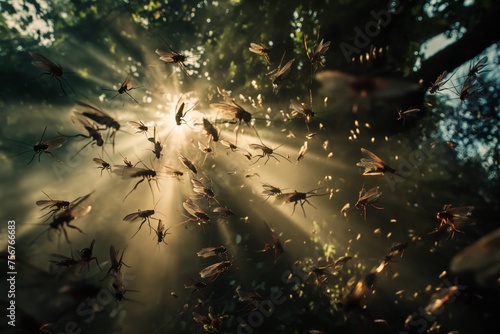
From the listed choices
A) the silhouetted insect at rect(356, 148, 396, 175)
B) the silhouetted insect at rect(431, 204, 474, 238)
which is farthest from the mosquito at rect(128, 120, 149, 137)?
the silhouetted insect at rect(431, 204, 474, 238)

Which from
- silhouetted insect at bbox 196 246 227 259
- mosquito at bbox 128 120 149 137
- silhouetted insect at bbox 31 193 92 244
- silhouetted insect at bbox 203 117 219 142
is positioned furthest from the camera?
silhouetted insect at bbox 196 246 227 259

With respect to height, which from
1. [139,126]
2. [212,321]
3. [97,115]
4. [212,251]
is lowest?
[212,321]

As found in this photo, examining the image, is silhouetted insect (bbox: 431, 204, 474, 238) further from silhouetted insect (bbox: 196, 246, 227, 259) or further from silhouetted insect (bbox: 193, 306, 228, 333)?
silhouetted insect (bbox: 193, 306, 228, 333)

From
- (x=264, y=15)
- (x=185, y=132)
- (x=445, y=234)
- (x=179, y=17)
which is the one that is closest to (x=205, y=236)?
(x=185, y=132)

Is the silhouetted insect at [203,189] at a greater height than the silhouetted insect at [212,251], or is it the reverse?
the silhouetted insect at [203,189]

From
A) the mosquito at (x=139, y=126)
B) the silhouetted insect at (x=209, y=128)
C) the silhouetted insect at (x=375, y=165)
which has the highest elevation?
the mosquito at (x=139, y=126)

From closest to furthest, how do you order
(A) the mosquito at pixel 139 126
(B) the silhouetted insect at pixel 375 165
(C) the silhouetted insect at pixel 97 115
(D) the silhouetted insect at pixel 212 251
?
(C) the silhouetted insect at pixel 97 115 → (B) the silhouetted insect at pixel 375 165 → (A) the mosquito at pixel 139 126 → (D) the silhouetted insect at pixel 212 251

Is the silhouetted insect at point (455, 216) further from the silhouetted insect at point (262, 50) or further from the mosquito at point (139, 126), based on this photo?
the mosquito at point (139, 126)

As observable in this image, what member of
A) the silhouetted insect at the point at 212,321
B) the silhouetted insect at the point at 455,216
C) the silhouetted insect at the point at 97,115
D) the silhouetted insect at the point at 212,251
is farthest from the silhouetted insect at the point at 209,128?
the silhouetted insect at the point at 455,216

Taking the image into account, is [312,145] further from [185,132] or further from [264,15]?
[264,15]

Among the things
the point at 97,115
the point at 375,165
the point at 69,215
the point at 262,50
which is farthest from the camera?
the point at 262,50

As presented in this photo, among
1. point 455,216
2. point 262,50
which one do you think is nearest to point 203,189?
point 262,50

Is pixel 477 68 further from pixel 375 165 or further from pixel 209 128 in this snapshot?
pixel 209 128
